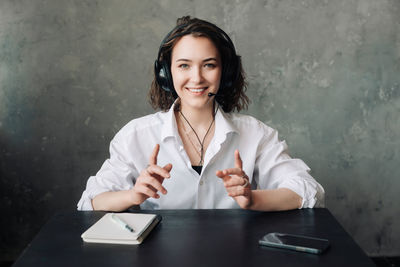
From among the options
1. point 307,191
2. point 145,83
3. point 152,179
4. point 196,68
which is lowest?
point 307,191

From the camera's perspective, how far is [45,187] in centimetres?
250

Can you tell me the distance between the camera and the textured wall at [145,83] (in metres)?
2.37

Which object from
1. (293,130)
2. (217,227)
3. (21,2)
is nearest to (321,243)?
(217,227)

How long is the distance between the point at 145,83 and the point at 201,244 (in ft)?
5.31

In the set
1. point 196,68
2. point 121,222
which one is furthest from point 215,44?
point 121,222

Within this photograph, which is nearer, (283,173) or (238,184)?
Answer: (238,184)

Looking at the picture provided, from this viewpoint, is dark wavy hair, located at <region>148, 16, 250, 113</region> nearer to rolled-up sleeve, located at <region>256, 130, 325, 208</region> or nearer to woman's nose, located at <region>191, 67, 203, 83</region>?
woman's nose, located at <region>191, 67, 203, 83</region>

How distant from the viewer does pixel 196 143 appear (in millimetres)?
1602

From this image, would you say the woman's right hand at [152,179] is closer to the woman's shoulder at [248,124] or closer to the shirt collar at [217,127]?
the shirt collar at [217,127]

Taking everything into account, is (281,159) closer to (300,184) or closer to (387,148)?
(300,184)

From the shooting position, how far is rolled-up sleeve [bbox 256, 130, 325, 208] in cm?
135

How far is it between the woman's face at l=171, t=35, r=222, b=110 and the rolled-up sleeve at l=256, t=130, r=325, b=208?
33 centimetres

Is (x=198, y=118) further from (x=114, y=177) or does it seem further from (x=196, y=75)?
(x=114, y=177)

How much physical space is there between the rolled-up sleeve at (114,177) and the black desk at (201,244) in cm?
18
